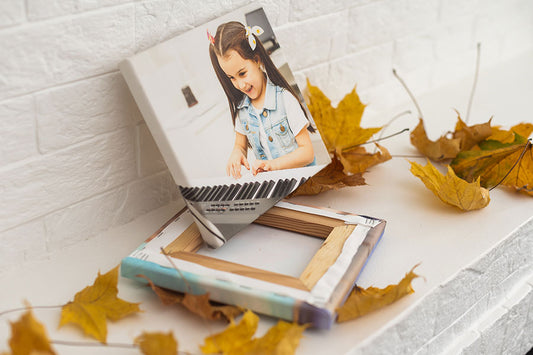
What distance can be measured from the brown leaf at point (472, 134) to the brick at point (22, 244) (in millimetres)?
680

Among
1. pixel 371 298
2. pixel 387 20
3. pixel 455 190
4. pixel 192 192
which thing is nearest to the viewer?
pixel 371 298

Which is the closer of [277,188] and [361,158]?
[277,188]

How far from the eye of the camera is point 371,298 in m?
0.61

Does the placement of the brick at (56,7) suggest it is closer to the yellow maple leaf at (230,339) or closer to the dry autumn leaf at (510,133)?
the yellow maple leaf at (230,339)

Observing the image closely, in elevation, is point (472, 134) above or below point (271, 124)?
below

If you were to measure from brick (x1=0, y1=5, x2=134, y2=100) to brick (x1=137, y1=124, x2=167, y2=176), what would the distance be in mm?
108

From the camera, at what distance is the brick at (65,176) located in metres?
0.71

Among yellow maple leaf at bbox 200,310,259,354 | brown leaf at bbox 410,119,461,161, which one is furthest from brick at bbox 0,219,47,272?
brown leaf at bbox 410,119,461,161

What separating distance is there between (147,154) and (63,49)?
0.20 meters

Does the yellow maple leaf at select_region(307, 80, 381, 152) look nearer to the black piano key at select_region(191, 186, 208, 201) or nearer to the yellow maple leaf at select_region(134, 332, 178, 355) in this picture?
the black piano key at select_region(191, 186, 208, 201)

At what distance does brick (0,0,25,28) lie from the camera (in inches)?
24.7

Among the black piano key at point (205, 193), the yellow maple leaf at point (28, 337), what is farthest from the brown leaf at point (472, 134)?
the yellow maple leaf at point (28, 337)

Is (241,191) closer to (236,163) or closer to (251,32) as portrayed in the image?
(236,163)

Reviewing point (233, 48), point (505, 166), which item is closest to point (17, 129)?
point (233, 48)
